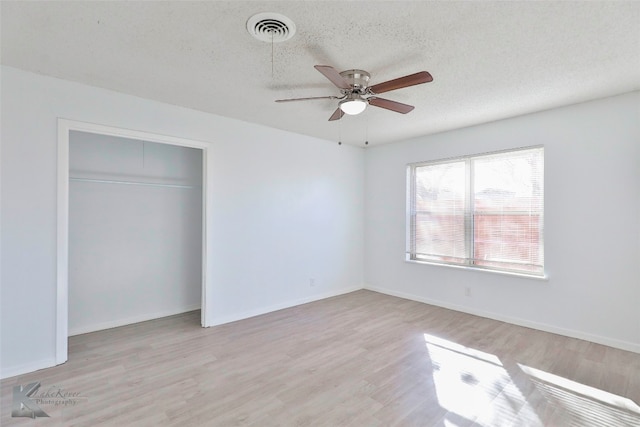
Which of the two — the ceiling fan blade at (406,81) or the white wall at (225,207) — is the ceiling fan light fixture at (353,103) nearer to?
the ceiling fan blade at (406,81)

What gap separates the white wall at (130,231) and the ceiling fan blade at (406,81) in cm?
311

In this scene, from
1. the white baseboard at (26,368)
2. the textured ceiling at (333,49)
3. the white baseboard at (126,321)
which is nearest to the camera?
the textured ceiling at (333,49)

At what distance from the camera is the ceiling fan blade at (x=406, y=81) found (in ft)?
6.78

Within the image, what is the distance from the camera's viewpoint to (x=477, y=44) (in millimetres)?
2223

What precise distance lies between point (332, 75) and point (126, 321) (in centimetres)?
387

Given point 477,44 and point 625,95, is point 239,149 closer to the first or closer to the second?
point 477,44

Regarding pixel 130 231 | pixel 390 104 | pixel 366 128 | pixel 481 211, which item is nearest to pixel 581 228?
pixel 481 211

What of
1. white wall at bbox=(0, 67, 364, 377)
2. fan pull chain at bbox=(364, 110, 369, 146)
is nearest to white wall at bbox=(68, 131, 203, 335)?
white wall at bbox=(0, 67, 364, 377)

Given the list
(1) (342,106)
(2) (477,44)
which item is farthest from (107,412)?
(2) (477,44)

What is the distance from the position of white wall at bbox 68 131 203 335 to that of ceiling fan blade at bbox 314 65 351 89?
2939mm

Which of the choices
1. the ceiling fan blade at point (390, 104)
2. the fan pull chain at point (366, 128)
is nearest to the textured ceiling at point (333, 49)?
the ceiling fan blade at point (390, 104)

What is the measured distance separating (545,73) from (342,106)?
183 cm

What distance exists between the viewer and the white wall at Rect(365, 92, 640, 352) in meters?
3.11

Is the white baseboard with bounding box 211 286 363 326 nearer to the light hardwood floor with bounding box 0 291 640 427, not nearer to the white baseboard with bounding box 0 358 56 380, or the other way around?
the light hardwood floor with bounding box 0 291 640 427
